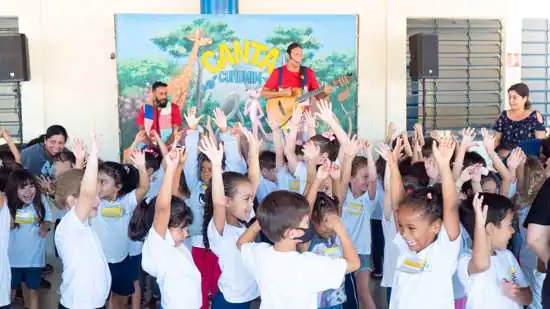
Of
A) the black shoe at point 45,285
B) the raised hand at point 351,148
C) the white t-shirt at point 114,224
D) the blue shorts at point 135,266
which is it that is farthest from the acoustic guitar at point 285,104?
the raised hand at point 351,148

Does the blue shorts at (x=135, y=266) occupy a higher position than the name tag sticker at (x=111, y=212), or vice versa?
the name tag sticker at (x=111, y=212)

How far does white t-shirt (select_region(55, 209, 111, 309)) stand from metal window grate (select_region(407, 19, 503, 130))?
5077mm

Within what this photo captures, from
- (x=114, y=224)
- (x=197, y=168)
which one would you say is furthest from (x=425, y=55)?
(x=114, y=224)

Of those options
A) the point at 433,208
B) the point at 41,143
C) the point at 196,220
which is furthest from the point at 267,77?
the point at 433,208

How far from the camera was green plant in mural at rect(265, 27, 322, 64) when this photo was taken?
22.0ft

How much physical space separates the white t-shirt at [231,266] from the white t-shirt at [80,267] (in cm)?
54

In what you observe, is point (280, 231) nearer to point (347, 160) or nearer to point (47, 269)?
point (347, 160)

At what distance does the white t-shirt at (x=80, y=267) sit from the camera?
9.16 ft

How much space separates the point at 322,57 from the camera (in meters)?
6.82

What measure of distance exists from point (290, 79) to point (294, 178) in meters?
2.74

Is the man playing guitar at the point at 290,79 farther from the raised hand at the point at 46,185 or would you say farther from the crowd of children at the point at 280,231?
the raised hand at the point at 46,185

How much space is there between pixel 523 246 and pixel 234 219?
157cm

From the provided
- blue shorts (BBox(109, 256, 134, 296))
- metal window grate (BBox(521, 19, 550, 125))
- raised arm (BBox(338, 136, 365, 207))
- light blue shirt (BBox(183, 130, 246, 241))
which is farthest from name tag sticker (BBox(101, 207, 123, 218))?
metal window grate (BBox(521, 19, 550, 125))

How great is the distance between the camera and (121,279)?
3.67 metres
